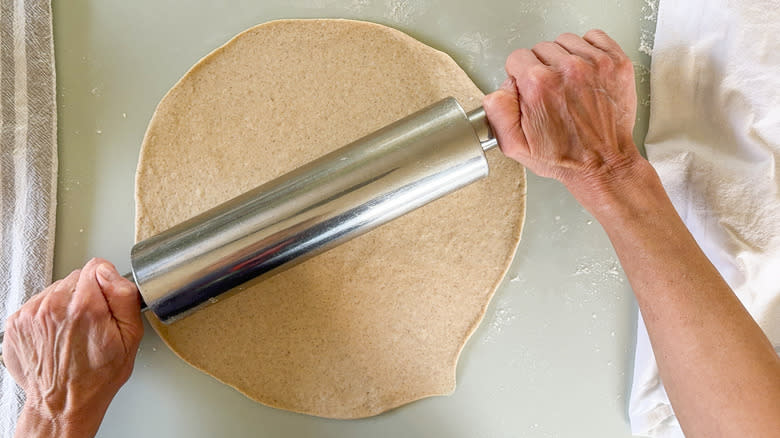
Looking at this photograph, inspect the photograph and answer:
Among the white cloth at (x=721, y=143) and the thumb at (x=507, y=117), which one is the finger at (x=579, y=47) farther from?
the white cloth at (x=721, y=143)

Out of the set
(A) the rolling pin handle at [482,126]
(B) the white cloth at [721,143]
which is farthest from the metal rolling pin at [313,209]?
(B) the white cloth at [721,143]

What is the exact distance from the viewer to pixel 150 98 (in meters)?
1.17

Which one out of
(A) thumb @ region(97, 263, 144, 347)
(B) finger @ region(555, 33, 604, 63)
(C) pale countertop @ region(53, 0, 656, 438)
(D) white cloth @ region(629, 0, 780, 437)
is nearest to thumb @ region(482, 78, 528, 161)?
(B) finger @ region(555, 33, 604, 63)

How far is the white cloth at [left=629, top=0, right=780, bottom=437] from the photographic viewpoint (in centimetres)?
107

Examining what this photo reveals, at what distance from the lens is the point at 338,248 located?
3.60ft

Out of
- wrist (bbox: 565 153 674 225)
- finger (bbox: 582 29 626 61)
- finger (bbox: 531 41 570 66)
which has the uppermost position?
finger (bbox: 582 29 626 61)

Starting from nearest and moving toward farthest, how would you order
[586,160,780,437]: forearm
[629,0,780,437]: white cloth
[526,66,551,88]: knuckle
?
[586,160,780,437]: forearm → [526,66,551,88]: knuckle → [629,0,780,437]: white cloth

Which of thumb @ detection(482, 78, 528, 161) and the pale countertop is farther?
the pale countertop

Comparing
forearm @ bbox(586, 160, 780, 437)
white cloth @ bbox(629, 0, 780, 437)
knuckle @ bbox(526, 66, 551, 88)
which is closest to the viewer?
forearm @ bbox(586, 160, 780, 437)

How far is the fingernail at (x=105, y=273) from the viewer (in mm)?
994

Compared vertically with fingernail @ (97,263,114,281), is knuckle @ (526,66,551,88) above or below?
above

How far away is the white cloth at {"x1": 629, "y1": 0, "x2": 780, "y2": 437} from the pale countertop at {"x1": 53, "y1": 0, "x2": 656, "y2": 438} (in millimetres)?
57

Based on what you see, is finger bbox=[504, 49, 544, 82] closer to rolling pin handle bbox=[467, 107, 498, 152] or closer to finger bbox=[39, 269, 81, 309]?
rolling pin handle bbox=[467, 107, 498, 152]

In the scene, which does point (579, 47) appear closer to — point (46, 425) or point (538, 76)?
point (538, 76)
